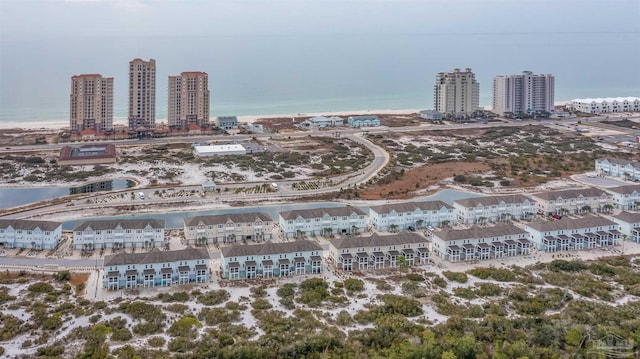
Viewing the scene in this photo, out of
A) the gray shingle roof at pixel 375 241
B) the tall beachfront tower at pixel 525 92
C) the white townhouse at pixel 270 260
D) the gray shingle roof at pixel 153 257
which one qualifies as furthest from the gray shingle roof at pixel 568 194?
the tall beachfront tower at pixel 525 92

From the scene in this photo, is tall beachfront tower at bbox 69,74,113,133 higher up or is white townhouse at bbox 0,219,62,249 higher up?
tall beachfront tower at bbox 69,74,113,133

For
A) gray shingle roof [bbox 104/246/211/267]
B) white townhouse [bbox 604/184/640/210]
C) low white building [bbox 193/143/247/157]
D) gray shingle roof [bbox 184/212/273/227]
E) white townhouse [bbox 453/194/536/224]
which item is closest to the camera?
gray shingle roof [bbox 104/246/211/267]

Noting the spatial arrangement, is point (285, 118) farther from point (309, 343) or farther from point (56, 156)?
point (309, 343)

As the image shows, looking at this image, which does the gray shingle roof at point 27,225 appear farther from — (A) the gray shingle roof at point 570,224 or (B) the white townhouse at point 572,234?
(A) the gray shingle roof at point 570,224

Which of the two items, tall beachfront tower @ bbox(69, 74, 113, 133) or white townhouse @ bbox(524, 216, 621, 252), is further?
tall beachfront tower @ bbox(69, 74, 113, 133)

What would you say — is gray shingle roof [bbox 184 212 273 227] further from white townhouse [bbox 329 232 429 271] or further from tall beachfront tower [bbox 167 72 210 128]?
tall beachfront tower [bbox 167 72 210 128]

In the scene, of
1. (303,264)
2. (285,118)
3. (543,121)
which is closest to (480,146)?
(543,121)

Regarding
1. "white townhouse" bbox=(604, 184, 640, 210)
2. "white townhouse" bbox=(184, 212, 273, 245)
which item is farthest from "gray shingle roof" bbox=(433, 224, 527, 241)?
"white townhouse" bbox=(604, 184, 640, 210)
